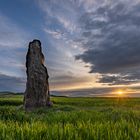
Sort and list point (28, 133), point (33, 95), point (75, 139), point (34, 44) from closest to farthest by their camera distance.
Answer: point (75, 139) < point (28, 133) < point (33, 95) < point (34, 44)

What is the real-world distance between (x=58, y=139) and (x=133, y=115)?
29.6 feet

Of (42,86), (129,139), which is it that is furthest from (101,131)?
(42,86)

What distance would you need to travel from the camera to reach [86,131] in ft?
25.5

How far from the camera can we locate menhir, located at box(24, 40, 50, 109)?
2941cm

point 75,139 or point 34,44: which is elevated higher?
point 34,44

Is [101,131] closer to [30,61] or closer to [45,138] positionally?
[45,138]

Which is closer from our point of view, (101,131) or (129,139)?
(129,139)

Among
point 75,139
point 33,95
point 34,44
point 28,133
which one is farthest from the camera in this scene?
point 34,44

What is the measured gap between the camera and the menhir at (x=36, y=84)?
29406mm

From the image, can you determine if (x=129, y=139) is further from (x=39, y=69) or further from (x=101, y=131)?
(x=39, y=69)

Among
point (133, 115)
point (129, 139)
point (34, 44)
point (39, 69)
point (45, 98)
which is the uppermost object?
point (34, 44)

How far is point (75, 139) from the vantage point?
267 inches

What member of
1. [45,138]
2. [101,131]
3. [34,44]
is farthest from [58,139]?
[34,44]

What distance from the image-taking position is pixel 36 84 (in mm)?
29703
